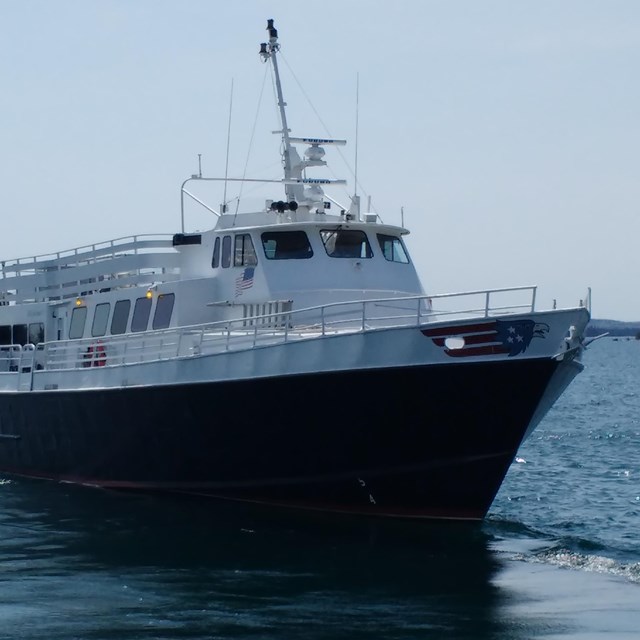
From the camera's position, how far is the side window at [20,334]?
24797mm

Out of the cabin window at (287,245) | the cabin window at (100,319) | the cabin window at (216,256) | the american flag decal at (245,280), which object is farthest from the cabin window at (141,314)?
the cabin window at (287,245)

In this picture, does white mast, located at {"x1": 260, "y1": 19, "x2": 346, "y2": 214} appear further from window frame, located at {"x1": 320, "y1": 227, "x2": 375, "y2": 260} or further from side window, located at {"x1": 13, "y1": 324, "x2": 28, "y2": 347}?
side window, located at {"x1": 13, "y1": 324, "x2": 28, "y2": 347}

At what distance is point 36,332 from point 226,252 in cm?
604

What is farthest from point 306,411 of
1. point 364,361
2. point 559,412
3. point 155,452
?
point 559,412

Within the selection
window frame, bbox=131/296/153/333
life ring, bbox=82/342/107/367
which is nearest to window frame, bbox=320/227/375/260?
window frame, bbox=131/296/153/333

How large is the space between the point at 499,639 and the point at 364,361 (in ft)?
17.7

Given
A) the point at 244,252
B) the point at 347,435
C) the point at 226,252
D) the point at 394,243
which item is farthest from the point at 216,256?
the point at 347,435

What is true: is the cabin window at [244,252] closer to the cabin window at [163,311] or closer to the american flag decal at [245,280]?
the american flag decal at [245,280]

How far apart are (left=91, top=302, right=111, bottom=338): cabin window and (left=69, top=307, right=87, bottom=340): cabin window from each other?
42 cm

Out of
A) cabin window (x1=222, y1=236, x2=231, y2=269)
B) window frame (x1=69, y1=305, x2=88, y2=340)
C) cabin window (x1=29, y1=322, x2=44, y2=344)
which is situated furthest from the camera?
cabin window (x1=29, y1=322, x2=44, y2=344)

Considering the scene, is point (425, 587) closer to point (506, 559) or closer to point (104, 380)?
point (506, 559)

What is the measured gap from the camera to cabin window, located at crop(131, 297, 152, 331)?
69.4ft

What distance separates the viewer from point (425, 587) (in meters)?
13.8

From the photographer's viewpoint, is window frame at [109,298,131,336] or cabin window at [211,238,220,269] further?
window frame at [109,298,131,336]
